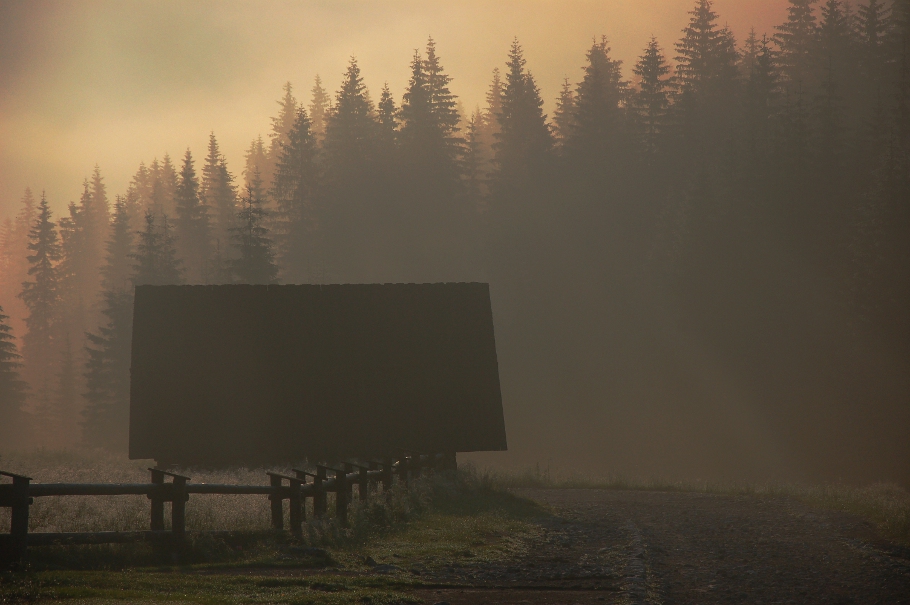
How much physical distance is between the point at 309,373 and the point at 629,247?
2214 inches

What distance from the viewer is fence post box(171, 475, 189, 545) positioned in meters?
12.0

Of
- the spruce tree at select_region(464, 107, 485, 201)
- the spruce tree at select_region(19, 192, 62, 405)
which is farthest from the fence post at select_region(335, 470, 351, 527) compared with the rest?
the spruce tree at select_region(19, 192, 62, 405)

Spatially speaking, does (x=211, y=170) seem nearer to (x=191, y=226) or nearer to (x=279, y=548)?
(x=191, y=226)

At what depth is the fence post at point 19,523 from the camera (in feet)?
33.4

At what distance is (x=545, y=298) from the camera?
74.9 m

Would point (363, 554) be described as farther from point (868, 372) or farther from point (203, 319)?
point (868, 372)

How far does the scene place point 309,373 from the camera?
24781mm

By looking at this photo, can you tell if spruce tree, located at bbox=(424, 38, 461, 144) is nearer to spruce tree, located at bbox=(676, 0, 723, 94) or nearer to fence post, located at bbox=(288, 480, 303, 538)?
spruce tree, located at bbox=(676, 0, 723, 94)

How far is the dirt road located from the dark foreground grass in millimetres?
806

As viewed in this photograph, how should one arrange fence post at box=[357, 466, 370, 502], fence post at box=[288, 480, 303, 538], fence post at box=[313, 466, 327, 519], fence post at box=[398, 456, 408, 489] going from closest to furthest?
fence post at box=[288, 480, 303, 538]
fence post at box=[313, 466, 327, 519]
fence post at box=[357, 466, 370, 502]
fence post at box=[398, 456, 408, 489]

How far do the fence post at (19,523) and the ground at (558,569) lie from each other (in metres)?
0.66

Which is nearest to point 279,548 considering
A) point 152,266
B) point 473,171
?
point 152,266

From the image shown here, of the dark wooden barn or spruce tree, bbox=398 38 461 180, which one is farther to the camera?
spruce tree, bbox=398 38 461 180

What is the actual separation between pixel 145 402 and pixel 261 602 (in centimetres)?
1642
